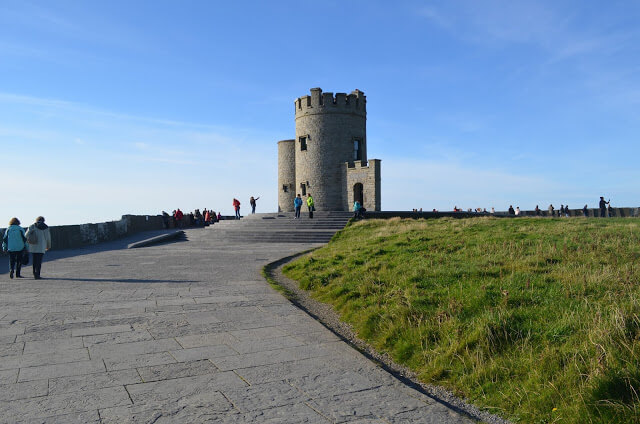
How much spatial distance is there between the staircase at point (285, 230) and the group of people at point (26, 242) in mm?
12715

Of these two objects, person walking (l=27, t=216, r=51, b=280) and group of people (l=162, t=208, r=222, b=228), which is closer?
person walking (l=27, t=216, r=51, b=280)

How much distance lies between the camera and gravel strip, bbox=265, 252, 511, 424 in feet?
13.6

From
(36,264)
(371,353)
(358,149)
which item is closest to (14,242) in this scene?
(36,264)

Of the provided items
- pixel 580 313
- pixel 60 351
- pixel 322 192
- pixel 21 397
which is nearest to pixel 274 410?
pixel 21 397

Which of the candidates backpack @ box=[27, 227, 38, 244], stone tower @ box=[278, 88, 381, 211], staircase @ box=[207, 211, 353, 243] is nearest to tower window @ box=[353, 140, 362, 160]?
stone tower @ box=[278, 88, 381, 211]

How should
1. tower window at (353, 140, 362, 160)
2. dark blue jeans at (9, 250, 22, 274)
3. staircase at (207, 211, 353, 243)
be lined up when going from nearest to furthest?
1. dark blue jeans at (9, 250, 22, 274)
2. staircase at (207, 211, 353, 243)
3. tower window at (353, 140, 362, 160)

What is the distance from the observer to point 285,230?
2559 centimetres

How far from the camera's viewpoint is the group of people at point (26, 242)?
1203 cm

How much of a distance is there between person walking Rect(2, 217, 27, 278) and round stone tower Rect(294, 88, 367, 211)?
90.0 ft

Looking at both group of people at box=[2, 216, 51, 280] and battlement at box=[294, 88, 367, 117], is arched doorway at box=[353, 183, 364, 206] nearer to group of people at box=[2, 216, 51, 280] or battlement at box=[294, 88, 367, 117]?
battlement at box=[294, 88, 367, 117]

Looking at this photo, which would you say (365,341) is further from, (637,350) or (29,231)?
(29,231)

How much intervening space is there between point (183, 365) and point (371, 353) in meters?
2.21

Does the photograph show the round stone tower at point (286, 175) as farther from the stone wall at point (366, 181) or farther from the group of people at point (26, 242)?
the group of people at point (26, 242)

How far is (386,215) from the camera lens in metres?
30.5
